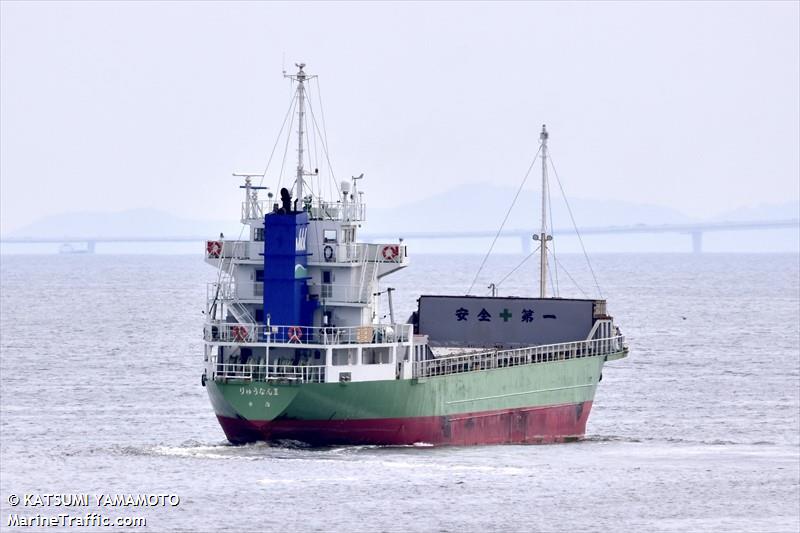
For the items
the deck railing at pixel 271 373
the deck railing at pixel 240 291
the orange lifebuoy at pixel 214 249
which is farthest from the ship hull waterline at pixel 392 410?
the orange lifebuoy at pixel 214 249

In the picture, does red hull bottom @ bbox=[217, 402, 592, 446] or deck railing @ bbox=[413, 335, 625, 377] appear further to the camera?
deck railing @ bbox=[413, 335, 625, 377]

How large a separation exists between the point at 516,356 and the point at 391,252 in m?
8.31

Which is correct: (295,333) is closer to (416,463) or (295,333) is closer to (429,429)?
(429,429)

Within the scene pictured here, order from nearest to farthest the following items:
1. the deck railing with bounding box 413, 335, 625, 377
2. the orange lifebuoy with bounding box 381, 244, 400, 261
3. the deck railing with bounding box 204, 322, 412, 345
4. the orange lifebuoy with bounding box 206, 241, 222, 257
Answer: the deck railing with bounding box 204, 322, 412, 345, the orange lifebuoy with bounding box 381, 244, 400, 261, the orange lifebuoy with bounding box 206, 241, 222, 257, the deck railing with bounding box 413, 335, 625, 377

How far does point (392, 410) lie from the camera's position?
61.7 meters

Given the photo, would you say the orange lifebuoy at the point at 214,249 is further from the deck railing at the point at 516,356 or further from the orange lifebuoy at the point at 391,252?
the deck railing at the point at 516,356

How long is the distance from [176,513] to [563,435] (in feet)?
79.7

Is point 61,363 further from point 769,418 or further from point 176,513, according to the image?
point 176,513

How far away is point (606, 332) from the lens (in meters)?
75.0

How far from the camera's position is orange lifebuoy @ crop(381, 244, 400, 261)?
64500mm

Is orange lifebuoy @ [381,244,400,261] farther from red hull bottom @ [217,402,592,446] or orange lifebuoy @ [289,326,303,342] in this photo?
red hull bottom @ [217,402,592,446]

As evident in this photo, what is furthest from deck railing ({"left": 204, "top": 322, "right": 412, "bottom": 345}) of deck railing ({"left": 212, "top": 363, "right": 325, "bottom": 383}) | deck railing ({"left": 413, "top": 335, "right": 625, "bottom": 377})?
deck railing ({"left": 413, "top": 335, "right": 625, "bottom": 377})

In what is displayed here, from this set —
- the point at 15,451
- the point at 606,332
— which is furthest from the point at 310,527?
the point at 606,332

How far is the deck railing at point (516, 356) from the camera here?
65312mm
